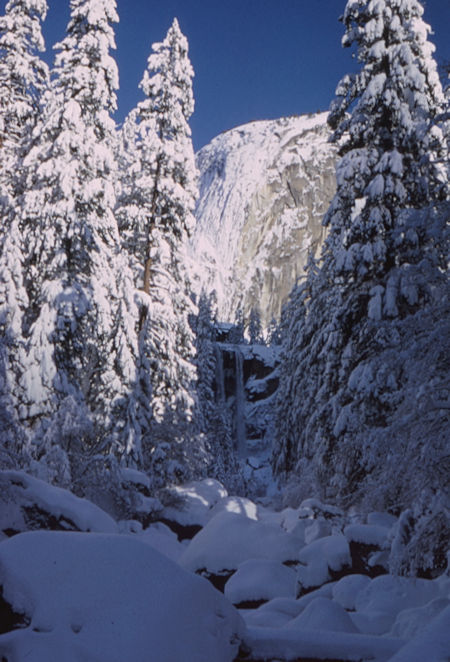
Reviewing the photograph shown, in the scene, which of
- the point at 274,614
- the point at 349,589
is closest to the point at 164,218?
the point at 349,589

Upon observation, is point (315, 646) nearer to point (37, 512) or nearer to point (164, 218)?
point (37, 512)

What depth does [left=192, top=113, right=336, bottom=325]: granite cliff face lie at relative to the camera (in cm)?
13645

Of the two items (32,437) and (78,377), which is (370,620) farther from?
(78,377)

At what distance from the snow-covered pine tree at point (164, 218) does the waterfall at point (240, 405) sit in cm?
4650

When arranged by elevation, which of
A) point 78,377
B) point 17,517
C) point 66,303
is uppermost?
point 66,303

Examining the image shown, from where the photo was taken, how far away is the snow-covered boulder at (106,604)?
344 cm

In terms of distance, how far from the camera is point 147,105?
17609mm

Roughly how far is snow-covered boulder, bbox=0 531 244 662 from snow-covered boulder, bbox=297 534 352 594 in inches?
171

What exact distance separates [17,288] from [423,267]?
10519 millimetres

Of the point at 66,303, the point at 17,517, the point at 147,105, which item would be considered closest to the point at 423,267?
the point at 17,517

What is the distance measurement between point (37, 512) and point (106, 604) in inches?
195

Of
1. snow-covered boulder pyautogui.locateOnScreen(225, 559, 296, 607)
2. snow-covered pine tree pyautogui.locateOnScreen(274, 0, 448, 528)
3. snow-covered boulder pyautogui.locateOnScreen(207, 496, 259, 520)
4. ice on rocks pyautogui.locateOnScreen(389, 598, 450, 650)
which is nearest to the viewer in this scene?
ice on rocks pyautogui.locateOnScreen(389, 598, 450, 650)

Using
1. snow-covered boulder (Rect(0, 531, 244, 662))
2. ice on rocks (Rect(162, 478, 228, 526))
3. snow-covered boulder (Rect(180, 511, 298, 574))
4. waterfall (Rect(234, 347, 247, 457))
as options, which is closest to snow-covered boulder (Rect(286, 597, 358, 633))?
snow-covered boulder (Rect(0, 531, 244, 662))

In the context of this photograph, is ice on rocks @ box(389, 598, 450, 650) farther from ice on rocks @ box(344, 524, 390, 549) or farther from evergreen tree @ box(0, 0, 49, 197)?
evergreen tree @ box(0, 0, 49, 197)
